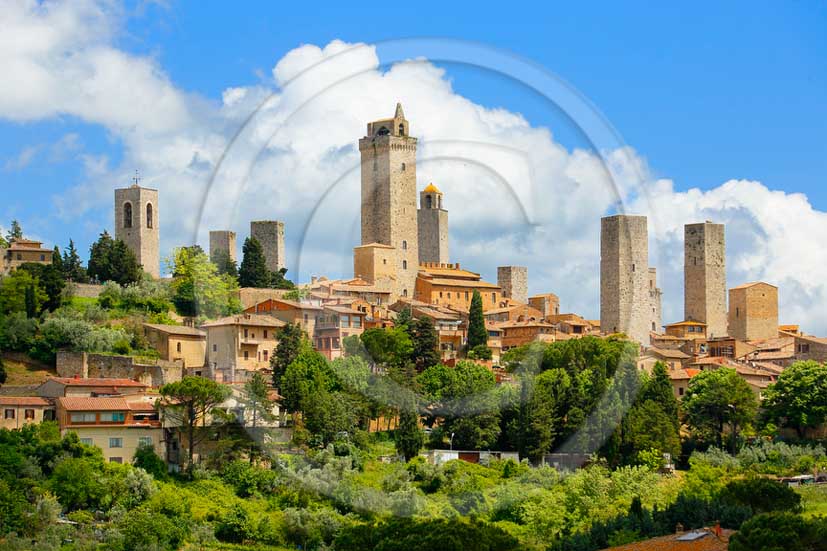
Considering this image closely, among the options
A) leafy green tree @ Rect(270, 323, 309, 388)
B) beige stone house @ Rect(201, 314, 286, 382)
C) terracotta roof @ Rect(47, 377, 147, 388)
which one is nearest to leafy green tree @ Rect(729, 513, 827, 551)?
leafy green tree @ Rect(270, 323, 309, 388)

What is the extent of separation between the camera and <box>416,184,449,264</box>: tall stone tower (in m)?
65.4

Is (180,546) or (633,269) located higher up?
(633,269)

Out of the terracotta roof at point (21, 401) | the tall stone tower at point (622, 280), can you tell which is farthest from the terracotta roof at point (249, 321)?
the tall stone tower at point (622, 280)

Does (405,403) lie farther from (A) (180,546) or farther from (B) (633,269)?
(B) (633,269)

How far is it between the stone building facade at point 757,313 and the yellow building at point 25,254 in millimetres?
26870

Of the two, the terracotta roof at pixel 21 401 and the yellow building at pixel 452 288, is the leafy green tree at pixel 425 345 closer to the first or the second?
the yellow building at pixel 452 288

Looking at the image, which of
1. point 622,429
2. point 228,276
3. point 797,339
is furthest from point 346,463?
point 797,339

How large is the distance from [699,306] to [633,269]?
4144 mm

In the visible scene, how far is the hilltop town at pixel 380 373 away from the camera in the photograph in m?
37.9

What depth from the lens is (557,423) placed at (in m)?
42.1

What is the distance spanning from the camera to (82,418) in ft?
123

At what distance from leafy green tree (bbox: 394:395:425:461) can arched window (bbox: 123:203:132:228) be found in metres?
23.5

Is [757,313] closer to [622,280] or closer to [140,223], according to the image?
[622,280]

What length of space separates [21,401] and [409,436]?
9290mm
